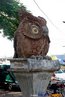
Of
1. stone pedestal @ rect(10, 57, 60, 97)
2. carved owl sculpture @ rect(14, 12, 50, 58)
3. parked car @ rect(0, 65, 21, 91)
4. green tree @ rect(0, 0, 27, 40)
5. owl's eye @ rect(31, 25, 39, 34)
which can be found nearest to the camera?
stone pedestal @ rect(10, 57, 60, 97)

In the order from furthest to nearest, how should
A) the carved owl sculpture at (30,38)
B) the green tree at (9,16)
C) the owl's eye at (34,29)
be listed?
the green tree at (9,16) → the owl's eye at (34,29) → the carved owl sculpture at (30,38)

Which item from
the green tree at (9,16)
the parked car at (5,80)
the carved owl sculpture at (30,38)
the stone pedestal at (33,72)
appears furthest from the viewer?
the parked car at (5,80)

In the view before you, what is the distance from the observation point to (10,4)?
1970cm

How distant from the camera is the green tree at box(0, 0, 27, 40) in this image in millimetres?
19564

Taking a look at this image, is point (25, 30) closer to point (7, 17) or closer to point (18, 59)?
point (18, 59)

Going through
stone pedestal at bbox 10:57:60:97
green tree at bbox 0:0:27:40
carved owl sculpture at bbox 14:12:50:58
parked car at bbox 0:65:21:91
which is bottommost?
parked car at bbox 0:65:21:91

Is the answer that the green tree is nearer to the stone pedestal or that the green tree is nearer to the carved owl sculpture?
the carved owl sculpture

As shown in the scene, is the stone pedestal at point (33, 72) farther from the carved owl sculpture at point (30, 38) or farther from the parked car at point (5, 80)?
the parked car at point (5, 80)

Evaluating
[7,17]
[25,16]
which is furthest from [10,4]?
[25,16]

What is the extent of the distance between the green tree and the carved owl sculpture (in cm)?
1018

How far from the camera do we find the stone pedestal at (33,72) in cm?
847

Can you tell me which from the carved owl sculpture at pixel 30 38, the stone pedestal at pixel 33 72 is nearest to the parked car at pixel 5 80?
the carved owl sculpture at pixel 30 38

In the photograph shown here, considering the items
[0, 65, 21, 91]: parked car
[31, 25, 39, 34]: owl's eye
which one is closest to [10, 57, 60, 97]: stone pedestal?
[31, 25, 39, 34]: owl's eye

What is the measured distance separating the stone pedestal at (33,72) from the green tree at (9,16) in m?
10.9
